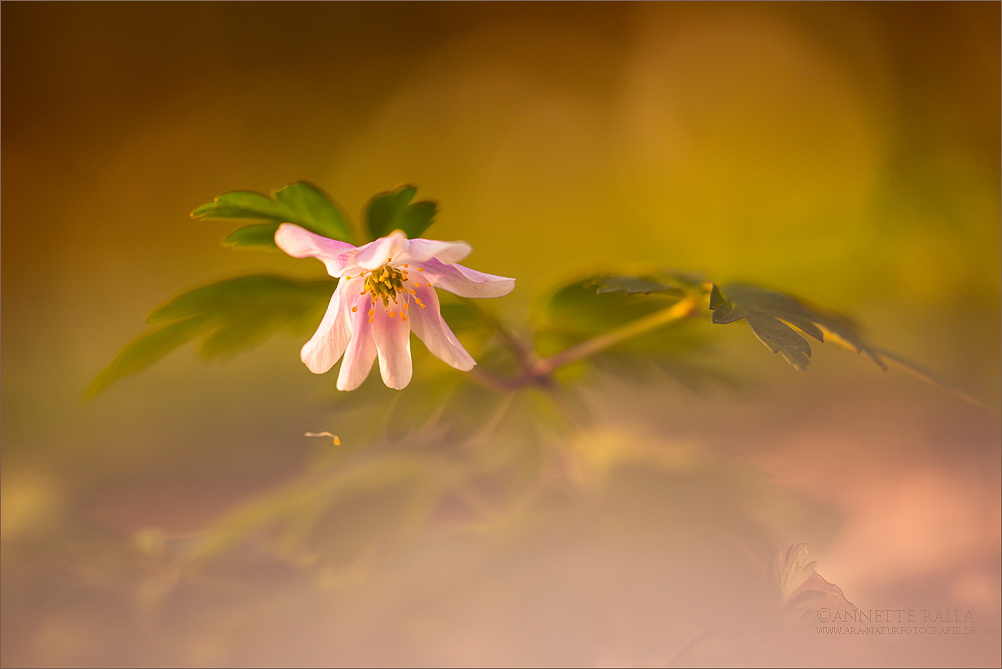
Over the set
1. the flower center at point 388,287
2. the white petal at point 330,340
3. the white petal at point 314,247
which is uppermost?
the flower center at point 388,287

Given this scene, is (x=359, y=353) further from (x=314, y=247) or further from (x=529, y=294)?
(x=529, y=294)

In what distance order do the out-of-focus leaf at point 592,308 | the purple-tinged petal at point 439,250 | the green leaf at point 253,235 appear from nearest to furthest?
the purple-tinged petal at point 439,250, the green leaf at point 253,235, the out-of-focus leaf at point 592,308

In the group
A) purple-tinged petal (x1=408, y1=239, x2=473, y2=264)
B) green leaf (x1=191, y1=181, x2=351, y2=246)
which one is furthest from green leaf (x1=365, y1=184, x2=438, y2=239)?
purple-tinged petal (x1=408, y1=239, x2=473, y2=264)

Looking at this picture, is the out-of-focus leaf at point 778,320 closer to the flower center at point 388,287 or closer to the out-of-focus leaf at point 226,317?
the flower center at point 388,287

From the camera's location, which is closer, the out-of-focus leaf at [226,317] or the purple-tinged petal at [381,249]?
the purple-tinged petal at [381,249]

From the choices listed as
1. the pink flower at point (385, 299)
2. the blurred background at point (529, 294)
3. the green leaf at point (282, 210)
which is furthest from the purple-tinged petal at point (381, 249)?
the blurred background at point (529, 294)

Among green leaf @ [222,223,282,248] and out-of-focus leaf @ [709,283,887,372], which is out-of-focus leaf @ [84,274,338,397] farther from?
out-of-focus leaf @ [709,283,887,372]
